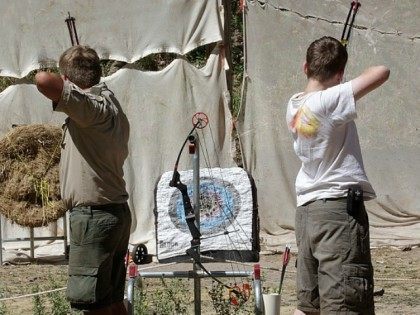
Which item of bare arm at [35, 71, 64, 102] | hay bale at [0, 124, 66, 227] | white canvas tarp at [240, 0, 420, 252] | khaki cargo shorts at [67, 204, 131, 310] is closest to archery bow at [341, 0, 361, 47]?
white canvas tarp at [240, 0, 420, 252]

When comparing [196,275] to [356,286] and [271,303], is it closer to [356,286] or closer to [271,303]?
[271,303]

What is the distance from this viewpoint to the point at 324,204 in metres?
4.22

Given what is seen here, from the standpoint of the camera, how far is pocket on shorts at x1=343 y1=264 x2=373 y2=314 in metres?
4.13

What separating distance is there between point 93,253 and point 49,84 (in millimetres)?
863

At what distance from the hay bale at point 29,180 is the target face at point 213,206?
8.65 feet

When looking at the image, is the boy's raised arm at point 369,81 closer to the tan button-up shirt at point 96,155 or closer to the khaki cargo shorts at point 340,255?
the khaki cargo shorts at point 340,255

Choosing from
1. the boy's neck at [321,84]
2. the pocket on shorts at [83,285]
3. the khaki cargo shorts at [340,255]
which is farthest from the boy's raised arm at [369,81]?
the pocket on shorts at [83,285]

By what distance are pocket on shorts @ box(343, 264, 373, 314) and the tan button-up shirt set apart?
3.76 ft

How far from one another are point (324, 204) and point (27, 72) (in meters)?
6.64

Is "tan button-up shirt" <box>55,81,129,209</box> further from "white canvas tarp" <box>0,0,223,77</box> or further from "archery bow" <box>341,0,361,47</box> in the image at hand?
"archery bow" <box>341,0,361,47</box>

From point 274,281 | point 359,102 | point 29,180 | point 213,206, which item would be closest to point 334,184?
point 213,206

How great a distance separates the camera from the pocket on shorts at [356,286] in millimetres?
4133

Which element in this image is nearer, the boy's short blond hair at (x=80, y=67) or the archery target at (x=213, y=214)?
the boy's short blond hair at (x=80, y=67)

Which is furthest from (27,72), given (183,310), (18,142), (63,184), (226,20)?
(63,184)
